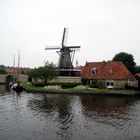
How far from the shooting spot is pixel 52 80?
235ft

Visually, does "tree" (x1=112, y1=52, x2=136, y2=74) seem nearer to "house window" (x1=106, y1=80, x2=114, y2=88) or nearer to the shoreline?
"house window" (x1=106, y1=80, x2=114, y2=88)

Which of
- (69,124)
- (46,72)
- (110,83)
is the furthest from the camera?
(46,72)

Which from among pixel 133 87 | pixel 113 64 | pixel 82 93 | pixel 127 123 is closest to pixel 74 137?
pixel 127 123

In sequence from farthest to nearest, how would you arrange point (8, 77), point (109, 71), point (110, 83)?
point (8, 77), point (109, 71), point (110, 83)

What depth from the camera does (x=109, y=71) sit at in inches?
2402

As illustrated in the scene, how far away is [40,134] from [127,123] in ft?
25.8

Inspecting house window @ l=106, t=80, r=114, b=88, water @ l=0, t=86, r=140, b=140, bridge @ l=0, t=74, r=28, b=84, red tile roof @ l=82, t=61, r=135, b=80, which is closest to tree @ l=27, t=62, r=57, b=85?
red tile roof @ l=82, t=61, r=135, b=80

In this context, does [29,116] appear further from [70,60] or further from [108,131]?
[70,60]

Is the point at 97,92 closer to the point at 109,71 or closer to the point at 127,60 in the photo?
the point at 109,71

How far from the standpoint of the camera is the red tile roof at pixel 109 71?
193ft

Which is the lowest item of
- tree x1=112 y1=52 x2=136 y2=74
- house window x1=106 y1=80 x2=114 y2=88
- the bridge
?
house window x1=106 y1=80 x2=114 y2=88

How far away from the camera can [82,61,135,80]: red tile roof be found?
58.9m

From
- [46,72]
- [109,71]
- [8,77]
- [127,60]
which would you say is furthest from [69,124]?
[8,77]

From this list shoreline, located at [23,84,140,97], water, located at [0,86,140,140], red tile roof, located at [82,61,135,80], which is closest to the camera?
water, located at [0,86,140,140]
